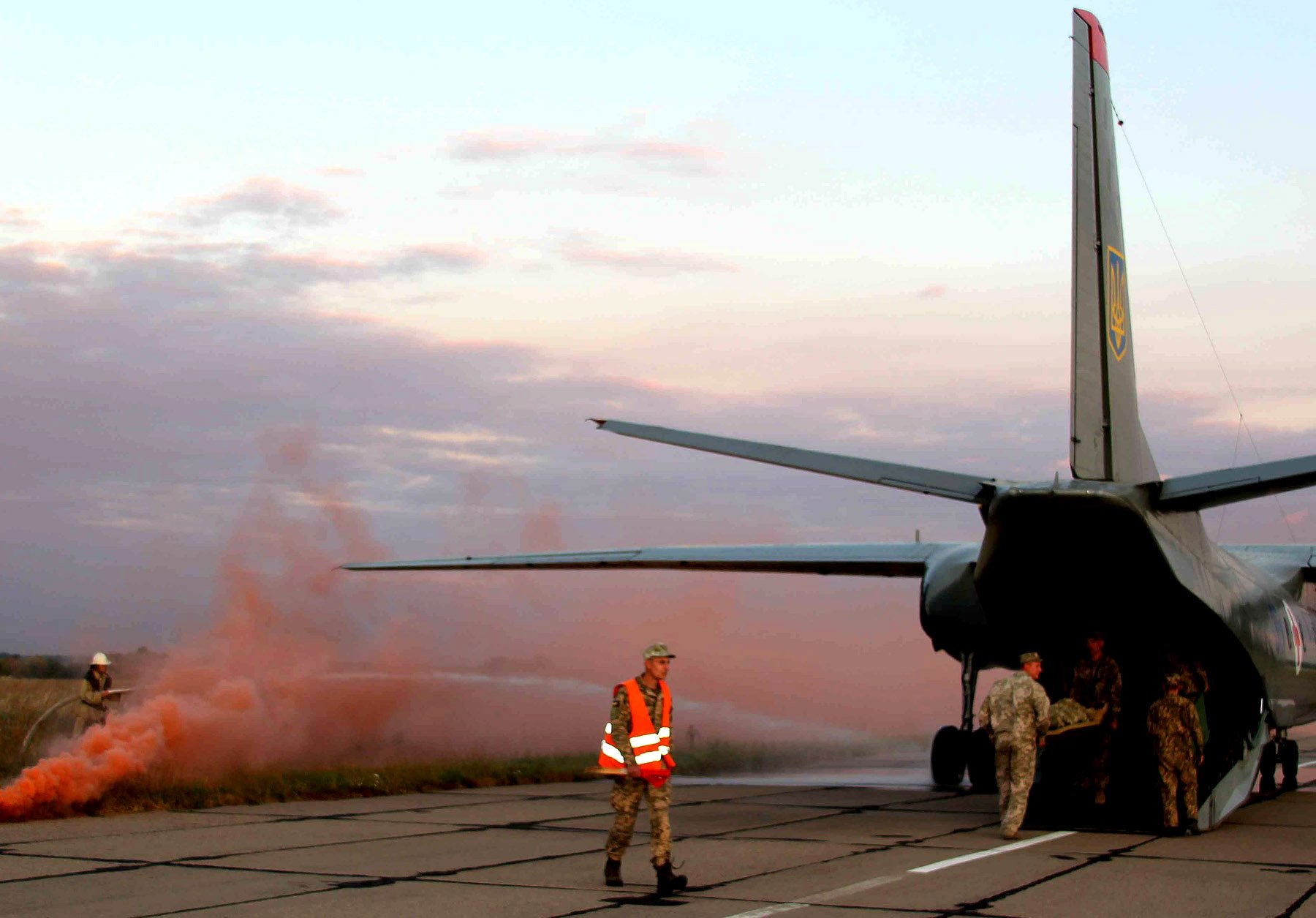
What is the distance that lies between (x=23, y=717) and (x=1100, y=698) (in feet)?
65.8

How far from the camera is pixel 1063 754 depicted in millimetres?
14891

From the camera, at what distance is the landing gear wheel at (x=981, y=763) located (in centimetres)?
1866

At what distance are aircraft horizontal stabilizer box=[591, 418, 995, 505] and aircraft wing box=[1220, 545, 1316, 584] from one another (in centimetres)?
923

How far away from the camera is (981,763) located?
18703 millimetres

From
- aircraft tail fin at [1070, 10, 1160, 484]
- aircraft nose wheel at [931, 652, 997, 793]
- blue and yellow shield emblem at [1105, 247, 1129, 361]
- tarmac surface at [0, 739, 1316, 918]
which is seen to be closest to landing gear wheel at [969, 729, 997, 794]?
aircraft nose wheel at [931, 652, 997, 793]

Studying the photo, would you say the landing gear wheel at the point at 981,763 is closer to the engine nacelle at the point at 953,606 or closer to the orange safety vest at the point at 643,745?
the engine nacelle at the point at 953,606

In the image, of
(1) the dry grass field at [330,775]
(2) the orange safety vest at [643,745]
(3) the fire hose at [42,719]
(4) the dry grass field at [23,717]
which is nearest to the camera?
(2) the orange safety vest at [643,745]

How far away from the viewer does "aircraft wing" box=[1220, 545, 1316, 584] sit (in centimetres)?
2009

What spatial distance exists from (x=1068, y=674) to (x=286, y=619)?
13668 millimetres

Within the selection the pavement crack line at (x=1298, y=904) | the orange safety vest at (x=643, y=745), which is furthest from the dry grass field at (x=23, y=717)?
the pavement crack line at (x=1298, y=904)

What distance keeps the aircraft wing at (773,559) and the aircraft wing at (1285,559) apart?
4.59 meters

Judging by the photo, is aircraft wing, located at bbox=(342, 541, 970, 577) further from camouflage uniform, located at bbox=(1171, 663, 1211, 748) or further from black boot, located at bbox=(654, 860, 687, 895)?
black boot, located at bbox=(654, 860, 687, 895)

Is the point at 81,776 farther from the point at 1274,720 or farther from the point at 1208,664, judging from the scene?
the point at 1274,720

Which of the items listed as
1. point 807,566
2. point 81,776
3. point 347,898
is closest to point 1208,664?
point 807,566
